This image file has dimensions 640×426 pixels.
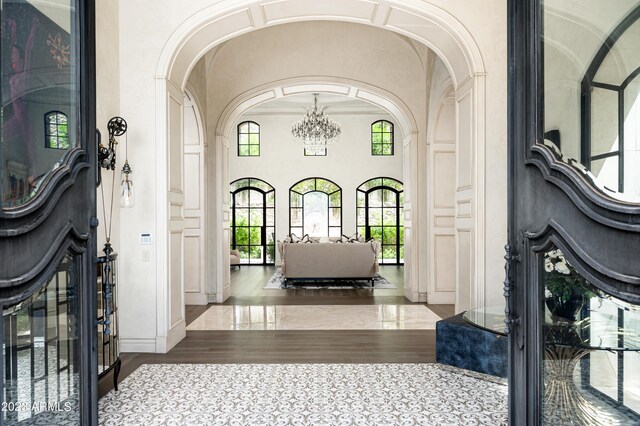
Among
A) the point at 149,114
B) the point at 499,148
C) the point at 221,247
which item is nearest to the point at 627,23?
Result: the point at 499,148

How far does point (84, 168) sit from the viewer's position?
74.9 inches

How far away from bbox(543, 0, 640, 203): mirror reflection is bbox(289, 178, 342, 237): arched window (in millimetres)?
11554

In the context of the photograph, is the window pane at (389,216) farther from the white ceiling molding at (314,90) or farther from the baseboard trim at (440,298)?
the baseboard trim at (440,298)

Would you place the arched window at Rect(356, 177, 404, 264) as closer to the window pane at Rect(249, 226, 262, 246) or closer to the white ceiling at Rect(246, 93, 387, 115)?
the white ceiling at Rect(246, 93, 387, 115)

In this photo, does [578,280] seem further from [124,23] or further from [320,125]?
[320,125]

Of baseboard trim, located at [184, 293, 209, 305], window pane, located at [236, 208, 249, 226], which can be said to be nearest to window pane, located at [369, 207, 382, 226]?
window pane, located at [236, 208, 249, 226]

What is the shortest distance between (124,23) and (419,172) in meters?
4.48

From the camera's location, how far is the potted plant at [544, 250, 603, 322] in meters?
1.29

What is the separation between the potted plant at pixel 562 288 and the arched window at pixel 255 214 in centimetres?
1167

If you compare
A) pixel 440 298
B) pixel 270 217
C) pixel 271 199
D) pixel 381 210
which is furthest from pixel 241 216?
pixel 440 298

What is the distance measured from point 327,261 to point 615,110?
7.61m

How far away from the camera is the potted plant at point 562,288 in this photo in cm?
129

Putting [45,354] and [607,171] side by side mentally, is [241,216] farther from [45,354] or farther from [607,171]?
[607,171]

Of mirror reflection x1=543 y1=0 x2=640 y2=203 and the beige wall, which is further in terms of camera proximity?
the beige wall
